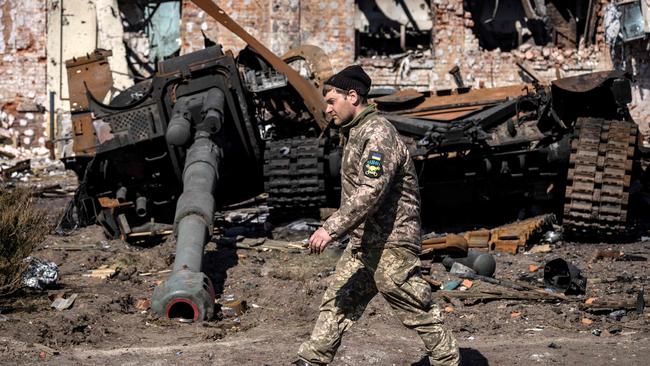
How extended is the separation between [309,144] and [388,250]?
250 inches

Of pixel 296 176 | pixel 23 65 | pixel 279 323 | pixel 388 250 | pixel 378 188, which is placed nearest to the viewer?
pixel 378 188

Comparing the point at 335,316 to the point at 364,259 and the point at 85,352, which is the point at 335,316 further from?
the point at 85,352

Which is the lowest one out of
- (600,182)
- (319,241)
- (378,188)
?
(600,182)

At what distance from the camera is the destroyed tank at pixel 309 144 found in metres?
10.8

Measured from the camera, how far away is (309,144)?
11758mm

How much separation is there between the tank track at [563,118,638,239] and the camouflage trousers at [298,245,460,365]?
17.7 feet

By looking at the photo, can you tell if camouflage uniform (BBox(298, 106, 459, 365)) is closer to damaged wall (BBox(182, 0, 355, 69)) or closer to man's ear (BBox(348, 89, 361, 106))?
man's ear (BBox(348, 89, 361, 106))

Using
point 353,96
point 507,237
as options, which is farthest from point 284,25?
point 353,96

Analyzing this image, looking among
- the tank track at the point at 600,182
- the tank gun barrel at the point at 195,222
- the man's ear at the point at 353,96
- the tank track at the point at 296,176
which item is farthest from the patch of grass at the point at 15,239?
the tank track at the point at 600,182

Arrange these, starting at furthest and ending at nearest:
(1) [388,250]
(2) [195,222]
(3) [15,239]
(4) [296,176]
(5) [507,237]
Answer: (4) [296,176] → (5) [507,237] → (2) [195,222] → (3) [15,239] → (1) [388,250]

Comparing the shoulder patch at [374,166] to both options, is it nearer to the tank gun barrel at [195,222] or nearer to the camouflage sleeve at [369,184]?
the camouflage sleeve at [369,184]

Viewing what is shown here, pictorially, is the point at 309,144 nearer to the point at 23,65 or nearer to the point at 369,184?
the point at 369,184

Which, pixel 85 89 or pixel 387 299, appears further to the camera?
pixel 85 89

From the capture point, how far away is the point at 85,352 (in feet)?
22.3
